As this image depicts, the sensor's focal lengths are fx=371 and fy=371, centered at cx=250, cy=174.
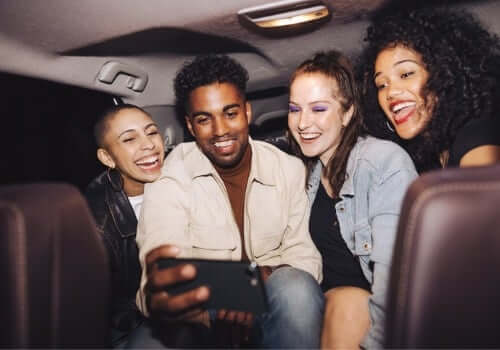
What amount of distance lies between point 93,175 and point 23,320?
1647 mm

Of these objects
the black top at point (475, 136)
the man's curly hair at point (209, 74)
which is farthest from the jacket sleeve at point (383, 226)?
the man's curly hair at point (209, 74)

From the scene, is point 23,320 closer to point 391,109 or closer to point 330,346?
point 330,346

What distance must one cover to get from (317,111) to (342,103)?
0.49 ft

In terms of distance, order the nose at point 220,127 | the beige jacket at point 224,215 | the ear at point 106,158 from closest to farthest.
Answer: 1. the beige jacket at point 224,215
2. the nose at point 220,127
3. the ear at point 106,158

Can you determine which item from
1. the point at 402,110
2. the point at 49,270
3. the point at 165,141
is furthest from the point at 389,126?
the point at 49,270

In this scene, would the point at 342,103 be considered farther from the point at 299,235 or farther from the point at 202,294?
the point at 202,294

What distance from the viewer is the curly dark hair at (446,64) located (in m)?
1.70

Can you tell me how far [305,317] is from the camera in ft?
4.52

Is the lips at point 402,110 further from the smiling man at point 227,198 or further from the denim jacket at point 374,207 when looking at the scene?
the smiling man at point 227,198

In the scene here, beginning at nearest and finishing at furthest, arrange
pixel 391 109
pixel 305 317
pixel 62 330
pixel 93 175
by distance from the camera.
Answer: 1. pixel 62 330
2. pixel 305 317
3. pixel 391 109
4. pixel 93 175

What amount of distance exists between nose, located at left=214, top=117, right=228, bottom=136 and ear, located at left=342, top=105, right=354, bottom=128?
60cm

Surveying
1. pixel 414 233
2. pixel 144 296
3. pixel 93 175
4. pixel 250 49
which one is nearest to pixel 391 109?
pixel 250 49

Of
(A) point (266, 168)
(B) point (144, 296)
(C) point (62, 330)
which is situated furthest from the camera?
(A) point (266, 168)

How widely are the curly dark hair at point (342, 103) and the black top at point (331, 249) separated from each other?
0.36ft
